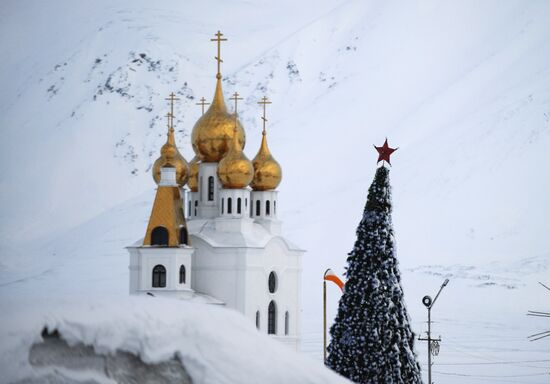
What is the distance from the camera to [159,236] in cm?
3738

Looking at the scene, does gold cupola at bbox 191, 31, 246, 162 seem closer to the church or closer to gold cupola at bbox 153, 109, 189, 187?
the church

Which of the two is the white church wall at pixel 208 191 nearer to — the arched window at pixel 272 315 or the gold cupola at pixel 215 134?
the gold cupola at pixel 215 134

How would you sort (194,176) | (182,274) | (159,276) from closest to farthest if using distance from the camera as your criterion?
1. (159,276)
2. (182,274)
3. (194,176)

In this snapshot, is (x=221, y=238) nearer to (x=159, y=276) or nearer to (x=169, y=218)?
(x=169, y=218)

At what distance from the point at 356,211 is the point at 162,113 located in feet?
113

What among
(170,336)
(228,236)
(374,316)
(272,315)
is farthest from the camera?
(272,315)

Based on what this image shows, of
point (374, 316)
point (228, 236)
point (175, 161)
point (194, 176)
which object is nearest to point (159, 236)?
point (228, 236)

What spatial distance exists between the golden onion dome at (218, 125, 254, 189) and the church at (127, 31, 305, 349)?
29 millimetres

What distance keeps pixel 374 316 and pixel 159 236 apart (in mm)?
21399

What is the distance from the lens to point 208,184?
1570 inches

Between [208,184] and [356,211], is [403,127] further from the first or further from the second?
[208,184]

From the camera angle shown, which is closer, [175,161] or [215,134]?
[215,134]

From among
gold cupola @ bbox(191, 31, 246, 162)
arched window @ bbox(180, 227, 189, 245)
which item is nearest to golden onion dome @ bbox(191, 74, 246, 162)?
gold cupola @ bbox(191, 31, 246, 162)

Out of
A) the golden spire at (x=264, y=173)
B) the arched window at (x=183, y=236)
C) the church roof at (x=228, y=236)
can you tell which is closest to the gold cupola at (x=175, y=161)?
the church roof at (x=228, y=236)
